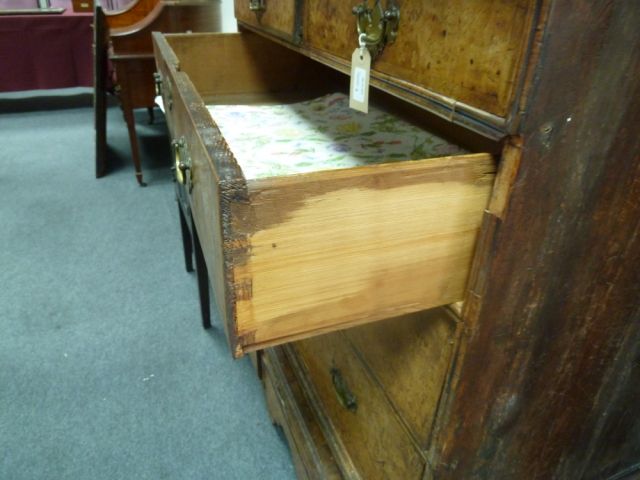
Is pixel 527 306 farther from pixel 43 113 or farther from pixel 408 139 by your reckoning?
pixel 43 113

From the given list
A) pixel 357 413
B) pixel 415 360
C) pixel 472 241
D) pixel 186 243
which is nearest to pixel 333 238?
pixel 472 241

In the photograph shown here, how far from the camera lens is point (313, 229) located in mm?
A: 415

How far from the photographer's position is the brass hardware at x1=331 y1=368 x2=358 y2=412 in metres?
0.82

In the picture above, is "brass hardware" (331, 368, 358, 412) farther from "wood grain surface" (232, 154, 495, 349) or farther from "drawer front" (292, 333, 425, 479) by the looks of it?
"wood grain surface" (232, 154, 495, 349)

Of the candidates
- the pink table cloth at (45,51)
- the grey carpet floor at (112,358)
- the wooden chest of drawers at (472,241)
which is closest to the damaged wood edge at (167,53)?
the wooden chest of drawers at (472,241)

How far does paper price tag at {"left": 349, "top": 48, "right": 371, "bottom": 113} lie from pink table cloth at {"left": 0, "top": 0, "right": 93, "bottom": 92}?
127 inches

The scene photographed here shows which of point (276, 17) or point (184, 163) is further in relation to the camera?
point (276, 17)

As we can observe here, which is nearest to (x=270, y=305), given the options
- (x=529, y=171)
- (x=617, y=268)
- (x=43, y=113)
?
(x=529, y=171)

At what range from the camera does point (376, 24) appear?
51 cm

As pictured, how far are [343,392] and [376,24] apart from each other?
23.1 inches

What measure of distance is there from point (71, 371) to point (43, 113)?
291 centimetres

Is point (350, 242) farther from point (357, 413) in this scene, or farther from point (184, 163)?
point (357, 413)

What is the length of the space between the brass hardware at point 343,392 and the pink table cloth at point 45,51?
3.12m

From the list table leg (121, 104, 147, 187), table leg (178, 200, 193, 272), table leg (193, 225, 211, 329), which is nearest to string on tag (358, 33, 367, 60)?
table leg (193, 225, 211, 329)
